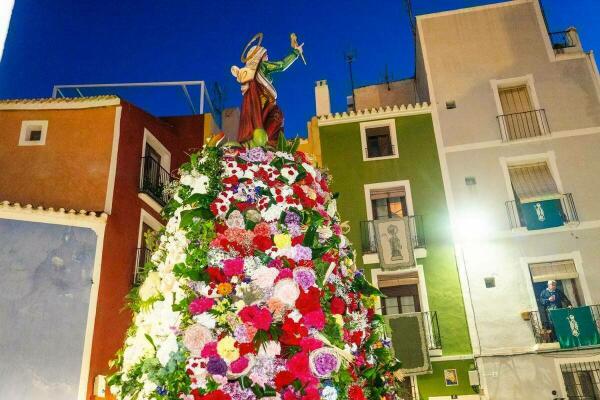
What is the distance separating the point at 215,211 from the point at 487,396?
432 inches

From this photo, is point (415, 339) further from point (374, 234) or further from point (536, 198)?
point (536, 198)

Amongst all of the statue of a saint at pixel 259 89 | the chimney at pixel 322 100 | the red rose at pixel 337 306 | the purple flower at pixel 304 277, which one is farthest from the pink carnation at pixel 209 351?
the chimney at pixel 322 100

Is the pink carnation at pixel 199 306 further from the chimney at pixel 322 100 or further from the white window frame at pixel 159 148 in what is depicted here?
the chimney at pixel 322 100

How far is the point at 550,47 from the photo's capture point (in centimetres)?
1717

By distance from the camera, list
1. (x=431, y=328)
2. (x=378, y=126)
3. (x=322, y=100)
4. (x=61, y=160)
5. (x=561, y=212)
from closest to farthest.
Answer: (x=61, y=160), (x=431, y=328), (x=561, y=212), (x=378, y=126), (x=322, y=100)

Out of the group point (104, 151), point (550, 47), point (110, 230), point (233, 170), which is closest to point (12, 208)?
point (110, 230)

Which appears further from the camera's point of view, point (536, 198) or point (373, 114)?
point (373, 114)

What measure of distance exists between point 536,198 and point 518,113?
282cm

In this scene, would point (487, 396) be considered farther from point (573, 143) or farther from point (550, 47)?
point (550, 47)

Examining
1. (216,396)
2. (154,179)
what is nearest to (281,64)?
(216,396)

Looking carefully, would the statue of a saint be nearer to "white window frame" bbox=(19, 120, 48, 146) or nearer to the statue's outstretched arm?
the statue's outstretched arm

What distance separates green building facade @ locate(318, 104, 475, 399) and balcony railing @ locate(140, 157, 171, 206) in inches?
203

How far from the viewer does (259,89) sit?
22.7 ft

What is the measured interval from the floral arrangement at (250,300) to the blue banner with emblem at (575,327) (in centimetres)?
925
